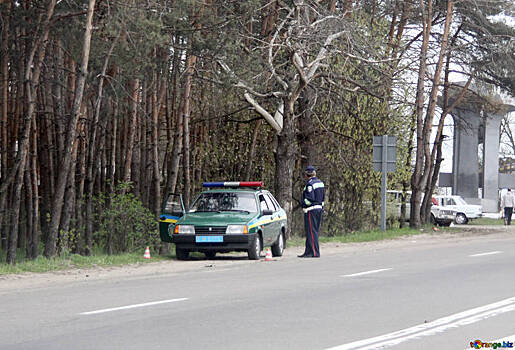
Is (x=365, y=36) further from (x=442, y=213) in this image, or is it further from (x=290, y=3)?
(x=442, y=213)

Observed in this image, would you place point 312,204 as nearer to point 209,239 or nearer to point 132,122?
point 209,239

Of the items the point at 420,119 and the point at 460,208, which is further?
the point at 460,208

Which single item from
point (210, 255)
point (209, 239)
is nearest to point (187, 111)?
point (210, 255)

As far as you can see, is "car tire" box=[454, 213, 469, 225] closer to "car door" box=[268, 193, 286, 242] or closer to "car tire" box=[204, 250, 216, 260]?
"car door" box=[268, 193, 286, 242]

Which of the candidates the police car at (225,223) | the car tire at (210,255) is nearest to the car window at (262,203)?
the police car at (225,223)

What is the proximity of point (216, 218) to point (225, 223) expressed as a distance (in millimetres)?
378

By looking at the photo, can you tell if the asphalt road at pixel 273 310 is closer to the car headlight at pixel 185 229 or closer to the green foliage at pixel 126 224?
the car headlight at pixel 185 229

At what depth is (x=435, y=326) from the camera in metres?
9.41

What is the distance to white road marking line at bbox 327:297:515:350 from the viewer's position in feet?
27.1

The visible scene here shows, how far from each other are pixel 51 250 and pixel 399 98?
1786cm

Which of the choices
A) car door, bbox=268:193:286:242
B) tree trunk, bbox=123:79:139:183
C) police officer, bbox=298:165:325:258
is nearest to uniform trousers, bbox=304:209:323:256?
police officer, bbox=298:165:325:258

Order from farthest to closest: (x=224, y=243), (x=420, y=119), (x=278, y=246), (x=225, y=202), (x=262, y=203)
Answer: (x=420, y=119) → (x=278, y=246) → (x=262, y=203) → (x=225, y=202) → (x=224, y=243)

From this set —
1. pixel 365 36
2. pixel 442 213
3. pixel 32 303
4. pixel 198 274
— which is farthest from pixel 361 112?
pixel 32 303

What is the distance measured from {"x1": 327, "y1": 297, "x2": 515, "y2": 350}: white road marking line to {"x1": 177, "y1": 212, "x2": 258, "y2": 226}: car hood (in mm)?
8700
